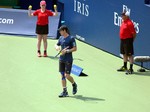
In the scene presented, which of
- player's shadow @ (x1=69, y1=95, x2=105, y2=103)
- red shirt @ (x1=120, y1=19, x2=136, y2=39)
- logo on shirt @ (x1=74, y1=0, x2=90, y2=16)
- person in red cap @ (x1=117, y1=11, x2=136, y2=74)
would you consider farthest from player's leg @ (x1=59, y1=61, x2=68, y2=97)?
logo on shirt @ (x1=74, y1=0, x2=90, y2=16)

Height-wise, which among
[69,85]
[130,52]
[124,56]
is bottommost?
[69,85]

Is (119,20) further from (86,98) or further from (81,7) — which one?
(86,98)

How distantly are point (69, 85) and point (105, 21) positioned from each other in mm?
4595

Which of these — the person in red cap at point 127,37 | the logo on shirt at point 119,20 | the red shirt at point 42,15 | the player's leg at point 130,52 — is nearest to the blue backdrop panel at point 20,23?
the red shirt at point 42,15

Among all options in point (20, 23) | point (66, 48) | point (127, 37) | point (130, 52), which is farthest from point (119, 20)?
point (20, 23)

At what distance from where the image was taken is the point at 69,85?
11836mm

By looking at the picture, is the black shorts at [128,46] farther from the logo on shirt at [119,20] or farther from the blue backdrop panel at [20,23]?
the blue backdrop panel at [20,23]

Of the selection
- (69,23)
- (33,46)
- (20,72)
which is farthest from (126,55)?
(69,23)

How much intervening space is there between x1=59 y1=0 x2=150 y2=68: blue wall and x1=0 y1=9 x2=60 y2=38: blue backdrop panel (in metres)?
0.83

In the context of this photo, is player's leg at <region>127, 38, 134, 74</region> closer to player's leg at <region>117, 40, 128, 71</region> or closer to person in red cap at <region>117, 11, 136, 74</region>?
person in red cap at <region>117, 11, 136, 74</region>

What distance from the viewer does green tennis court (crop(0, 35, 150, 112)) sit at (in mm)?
10234

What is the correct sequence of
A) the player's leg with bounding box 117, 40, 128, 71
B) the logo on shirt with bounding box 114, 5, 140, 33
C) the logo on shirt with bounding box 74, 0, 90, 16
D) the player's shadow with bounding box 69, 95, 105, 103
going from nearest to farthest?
the player's shadow with bounding box 69, 95, 105, 103
the player's leg with bounding box 117, 40, 128, 71
the logo on shirt with bounding box 114, 5, 140, 33
the logo on shirt with bounding box 74, 0, 90, 16

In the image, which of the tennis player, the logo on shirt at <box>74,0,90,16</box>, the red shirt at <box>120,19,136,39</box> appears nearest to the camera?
the tennis player

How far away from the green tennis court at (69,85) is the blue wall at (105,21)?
55cm
